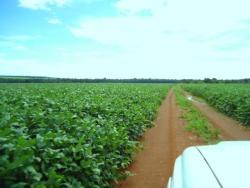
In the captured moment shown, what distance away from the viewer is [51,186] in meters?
3.58

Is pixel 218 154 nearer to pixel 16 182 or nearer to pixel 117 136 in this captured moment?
pixel 16 182

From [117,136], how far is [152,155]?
6.54 feet

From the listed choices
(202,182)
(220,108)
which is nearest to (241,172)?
(202,182)

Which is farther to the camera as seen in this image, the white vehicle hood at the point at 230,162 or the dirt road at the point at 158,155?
the dirt road at the point at 158,155

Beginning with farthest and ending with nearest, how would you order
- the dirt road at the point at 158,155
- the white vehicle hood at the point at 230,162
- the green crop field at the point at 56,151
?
the dirt road at the point at 158,155 → the green crop field at the point at 56,151 → the white vehicle hood at the point at 230,162

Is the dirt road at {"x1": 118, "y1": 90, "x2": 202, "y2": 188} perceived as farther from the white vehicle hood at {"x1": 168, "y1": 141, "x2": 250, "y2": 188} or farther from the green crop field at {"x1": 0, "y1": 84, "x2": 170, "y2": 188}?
the white vehicle hood at {"x1": 168, "y1": 141, "x2": 250, "y2": 188}

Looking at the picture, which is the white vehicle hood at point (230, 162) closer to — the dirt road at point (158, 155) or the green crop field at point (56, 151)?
the green crop field at point (56, 151)

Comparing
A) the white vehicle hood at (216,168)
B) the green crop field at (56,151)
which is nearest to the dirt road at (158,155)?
the green crop field at (56,151)

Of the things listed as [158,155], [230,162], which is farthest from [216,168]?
[158,155]

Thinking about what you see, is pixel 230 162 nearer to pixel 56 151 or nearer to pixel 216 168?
pixel 216 168

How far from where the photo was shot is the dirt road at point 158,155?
6.93 metres

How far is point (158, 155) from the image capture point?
9000 millimetres

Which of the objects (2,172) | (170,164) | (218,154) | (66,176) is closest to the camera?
(218,154)

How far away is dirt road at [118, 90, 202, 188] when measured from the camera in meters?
6.93
